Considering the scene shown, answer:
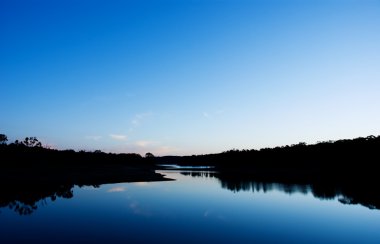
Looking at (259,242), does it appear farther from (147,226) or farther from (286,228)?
(147,226)

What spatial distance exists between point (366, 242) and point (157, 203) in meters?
21.1

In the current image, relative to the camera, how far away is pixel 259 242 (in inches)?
723

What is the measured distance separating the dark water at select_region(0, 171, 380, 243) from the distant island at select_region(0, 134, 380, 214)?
4.05 meters

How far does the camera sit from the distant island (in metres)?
39.7

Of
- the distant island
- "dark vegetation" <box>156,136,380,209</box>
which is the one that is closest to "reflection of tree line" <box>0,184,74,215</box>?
the distant island

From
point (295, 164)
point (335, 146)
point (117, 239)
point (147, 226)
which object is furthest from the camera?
point (295, 164)

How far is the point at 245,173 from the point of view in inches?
3738

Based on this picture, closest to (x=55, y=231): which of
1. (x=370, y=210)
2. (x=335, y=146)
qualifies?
(x=370, y=210)

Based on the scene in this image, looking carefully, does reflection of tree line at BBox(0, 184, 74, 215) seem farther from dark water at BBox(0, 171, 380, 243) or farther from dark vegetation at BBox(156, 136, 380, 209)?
dark vegetation at BBox(156, 136, 380, 209)

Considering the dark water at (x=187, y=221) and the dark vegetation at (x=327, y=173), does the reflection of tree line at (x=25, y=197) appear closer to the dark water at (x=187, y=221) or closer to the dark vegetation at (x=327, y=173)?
the dark water at (x=187, y=221)

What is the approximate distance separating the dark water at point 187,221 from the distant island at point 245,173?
405cm

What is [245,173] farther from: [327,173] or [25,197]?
[25,197]

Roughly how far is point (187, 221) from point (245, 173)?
7349cm

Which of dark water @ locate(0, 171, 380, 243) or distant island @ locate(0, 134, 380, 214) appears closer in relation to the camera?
dark water @ locate(0, 171, 380, 243)
